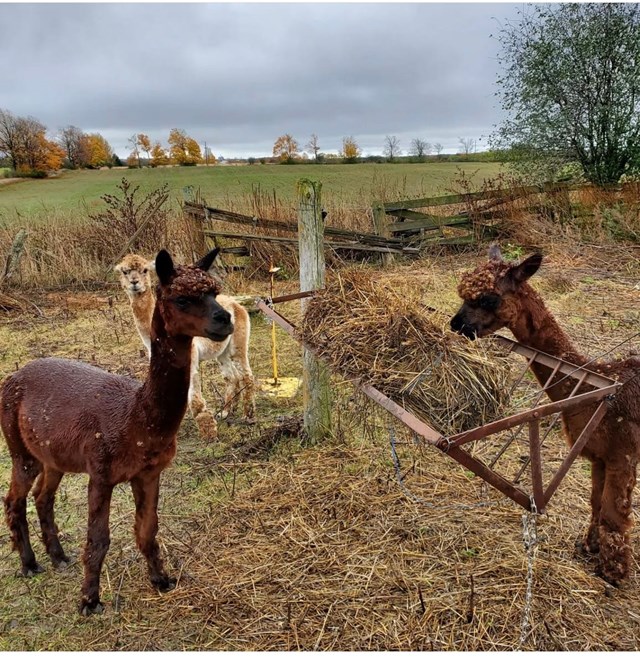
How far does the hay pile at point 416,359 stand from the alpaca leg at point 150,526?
1388 millimetres

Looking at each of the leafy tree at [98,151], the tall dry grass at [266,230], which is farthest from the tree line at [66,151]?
the tall dry grass at [266,230]

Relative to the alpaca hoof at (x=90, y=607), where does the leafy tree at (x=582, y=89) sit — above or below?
above

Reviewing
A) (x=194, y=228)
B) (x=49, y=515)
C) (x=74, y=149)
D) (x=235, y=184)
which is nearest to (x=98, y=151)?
(x=74, y=149)

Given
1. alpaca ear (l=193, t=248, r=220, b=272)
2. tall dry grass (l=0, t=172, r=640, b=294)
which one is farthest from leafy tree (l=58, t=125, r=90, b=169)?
alpaca ear (l=193, t=248, r=220, b=272)

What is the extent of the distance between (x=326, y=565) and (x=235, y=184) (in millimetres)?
19585

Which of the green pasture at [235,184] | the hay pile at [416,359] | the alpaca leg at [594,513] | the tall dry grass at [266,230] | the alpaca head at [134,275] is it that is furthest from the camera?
the green pasture at [235,184]

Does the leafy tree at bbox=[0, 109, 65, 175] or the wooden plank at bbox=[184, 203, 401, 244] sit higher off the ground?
the leafy tree at bbox=[0, 109, 65, 175]

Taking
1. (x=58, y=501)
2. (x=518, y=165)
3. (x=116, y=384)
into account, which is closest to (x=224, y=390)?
(x=58, y=501)

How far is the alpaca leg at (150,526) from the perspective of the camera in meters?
3.30

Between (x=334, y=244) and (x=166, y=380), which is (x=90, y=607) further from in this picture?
(x=334, y=244)

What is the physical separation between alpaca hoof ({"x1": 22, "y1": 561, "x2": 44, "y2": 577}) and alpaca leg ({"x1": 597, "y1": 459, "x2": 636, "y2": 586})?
3.84 meters

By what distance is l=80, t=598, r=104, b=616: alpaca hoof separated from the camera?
3246 millimetres

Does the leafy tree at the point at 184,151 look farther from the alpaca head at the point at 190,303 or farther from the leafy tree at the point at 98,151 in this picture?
the alpaca head at the point at 190,303

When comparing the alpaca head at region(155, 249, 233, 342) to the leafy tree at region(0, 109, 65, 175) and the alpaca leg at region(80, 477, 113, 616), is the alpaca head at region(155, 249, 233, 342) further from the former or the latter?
the leafy tree at region(0, 109, 65, 175)
